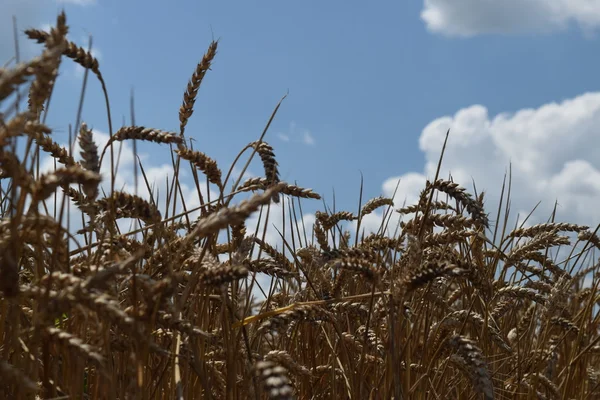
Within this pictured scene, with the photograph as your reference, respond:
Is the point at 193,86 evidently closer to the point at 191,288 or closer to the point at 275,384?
the point at 191,288

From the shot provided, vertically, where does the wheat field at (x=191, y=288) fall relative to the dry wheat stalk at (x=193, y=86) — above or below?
below

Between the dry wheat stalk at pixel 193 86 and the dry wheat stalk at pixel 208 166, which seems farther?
the dry wheat stalk at pixel 193 86

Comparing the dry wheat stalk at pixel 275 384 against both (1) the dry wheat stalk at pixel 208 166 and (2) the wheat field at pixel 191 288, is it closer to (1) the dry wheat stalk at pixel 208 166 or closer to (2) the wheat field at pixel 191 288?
(2) the wheat field at pixel 191 288

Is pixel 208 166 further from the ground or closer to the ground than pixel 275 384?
further from the ground

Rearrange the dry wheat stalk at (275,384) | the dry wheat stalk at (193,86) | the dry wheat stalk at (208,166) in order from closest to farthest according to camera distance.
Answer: the dry wheat stalk at (275,384)
the dry wheat stalk at (208,166)
the dry wheat stalk at (193,86)

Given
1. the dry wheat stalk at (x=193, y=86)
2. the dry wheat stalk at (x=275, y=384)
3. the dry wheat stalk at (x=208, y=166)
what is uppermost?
the dry wheat stalk at (x=193, y=86)

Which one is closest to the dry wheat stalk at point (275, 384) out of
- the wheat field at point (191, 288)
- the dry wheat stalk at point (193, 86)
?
the wheat field at point (191, 288)

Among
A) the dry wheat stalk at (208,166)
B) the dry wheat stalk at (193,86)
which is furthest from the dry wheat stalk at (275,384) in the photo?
the dry wheat stalk at (193,86)

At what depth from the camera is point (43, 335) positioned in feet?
4.89

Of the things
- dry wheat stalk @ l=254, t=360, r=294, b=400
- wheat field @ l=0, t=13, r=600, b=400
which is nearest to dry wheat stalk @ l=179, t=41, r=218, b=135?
wheat field @ l=0, t=13, r=600, b=400

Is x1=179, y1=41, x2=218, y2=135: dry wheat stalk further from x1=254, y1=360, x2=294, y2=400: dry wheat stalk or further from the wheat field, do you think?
x1=254, y1=360, x2=294, y2=400: dry wheat stalk

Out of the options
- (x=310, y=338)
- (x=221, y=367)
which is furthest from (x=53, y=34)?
(x=310, y=338)

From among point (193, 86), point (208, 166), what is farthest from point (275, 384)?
point (193, 86)

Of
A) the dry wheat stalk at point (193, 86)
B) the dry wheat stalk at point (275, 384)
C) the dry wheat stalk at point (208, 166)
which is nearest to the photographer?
the dry wheat stalk at point (275, 384)
